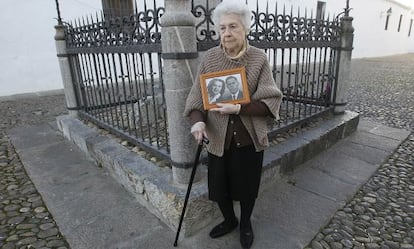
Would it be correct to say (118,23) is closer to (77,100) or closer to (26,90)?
(77,100)

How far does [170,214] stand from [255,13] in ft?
6.54

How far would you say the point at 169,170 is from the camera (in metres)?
2.65

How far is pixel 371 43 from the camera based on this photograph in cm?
2206

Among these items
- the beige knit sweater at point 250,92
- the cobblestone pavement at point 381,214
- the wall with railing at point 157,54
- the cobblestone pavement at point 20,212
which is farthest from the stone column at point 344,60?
the cobblestone pavement at point 20,212

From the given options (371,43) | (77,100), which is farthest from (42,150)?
(371,43)

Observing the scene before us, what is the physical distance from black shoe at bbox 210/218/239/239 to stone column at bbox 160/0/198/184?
448 mm

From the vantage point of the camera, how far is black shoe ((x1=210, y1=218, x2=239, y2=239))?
7.30ft

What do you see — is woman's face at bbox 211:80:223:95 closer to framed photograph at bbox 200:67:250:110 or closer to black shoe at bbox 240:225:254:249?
framed photograph at bbox 200:67:250:110

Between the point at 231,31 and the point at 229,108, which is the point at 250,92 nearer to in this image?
the point at 229,108

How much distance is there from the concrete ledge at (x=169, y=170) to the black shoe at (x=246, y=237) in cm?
33

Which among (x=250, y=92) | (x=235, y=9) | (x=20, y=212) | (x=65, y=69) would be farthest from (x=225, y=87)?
(x=65, y=69)

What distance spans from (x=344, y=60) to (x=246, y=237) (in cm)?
315

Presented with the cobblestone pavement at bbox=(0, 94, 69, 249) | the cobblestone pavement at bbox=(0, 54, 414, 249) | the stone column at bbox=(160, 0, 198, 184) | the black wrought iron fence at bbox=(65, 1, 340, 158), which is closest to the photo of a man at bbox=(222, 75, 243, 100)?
the stone column at bbox=(160, 0, 198, 184)

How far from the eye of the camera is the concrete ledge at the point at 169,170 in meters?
2.27
